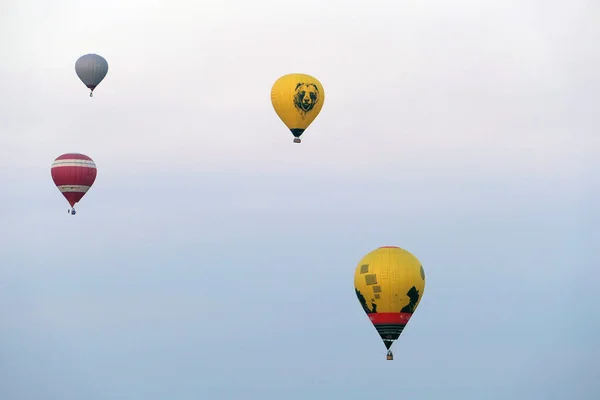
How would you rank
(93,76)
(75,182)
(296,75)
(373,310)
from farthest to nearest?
(93,76) → (75,182) → (296,75) → (373,310)

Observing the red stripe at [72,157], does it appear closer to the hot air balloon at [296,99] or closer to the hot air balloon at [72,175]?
the hot air balloon at [72,175]

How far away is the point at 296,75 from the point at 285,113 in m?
1.93

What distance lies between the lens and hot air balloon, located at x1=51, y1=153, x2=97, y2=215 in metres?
73.1

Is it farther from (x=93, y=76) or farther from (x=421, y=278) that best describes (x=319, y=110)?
(x=93, y=76)

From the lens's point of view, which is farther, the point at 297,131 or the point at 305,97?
the point at 297,131

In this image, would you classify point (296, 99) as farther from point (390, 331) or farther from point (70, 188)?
point (70, 188)

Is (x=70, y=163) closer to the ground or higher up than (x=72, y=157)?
closer to the ground

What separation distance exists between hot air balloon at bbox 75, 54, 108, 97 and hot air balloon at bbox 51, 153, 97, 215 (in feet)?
19.7

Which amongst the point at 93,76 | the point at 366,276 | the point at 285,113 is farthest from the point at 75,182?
the point at 366,276

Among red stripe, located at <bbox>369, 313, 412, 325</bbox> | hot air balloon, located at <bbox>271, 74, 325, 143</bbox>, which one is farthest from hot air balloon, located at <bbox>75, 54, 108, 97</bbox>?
red stripe, located at <bbox>369, 313, 412, 325</bbox>

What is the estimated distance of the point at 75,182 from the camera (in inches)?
2879

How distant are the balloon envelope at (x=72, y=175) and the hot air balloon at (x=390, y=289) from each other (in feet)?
61.6

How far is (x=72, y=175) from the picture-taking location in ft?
240

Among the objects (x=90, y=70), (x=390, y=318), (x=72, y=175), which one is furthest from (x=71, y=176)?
(x=390, y=318)
